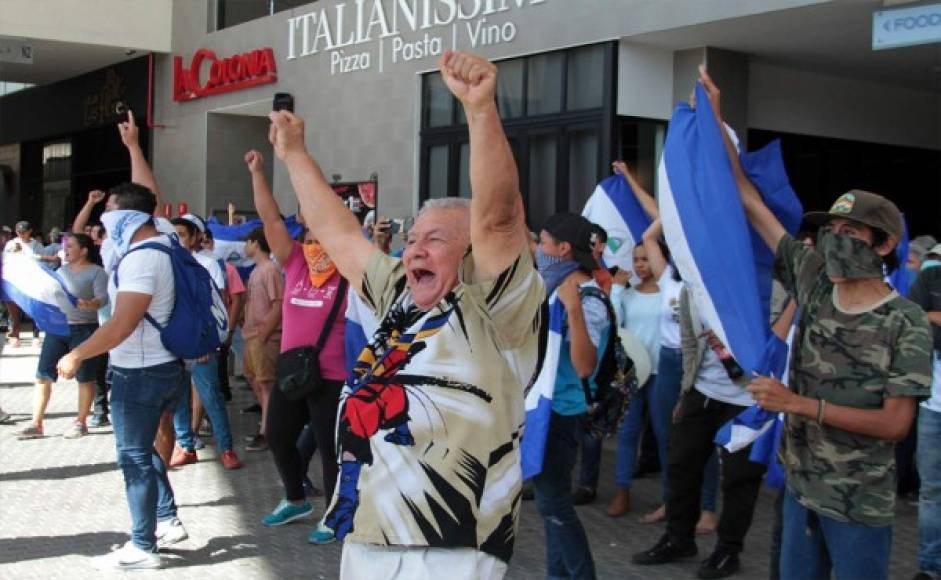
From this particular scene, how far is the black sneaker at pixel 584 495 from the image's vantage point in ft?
26.5

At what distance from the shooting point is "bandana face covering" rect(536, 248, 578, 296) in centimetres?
520

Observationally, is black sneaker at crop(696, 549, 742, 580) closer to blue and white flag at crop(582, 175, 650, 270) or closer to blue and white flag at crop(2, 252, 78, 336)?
blue and white flag at crop(582, 175, 650, 270)

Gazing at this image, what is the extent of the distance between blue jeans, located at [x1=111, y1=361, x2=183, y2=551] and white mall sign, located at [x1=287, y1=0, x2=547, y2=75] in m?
9.55

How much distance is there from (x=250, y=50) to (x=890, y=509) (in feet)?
58.3

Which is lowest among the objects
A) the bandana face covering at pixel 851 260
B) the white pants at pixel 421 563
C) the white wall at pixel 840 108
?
the white pants at pixel 421 563

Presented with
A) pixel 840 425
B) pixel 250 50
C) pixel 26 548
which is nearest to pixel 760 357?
pixel 840 425

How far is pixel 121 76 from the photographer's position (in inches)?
950

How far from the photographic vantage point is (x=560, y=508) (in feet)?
16.8

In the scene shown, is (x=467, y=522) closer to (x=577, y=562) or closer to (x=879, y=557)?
(x=879, y=557)

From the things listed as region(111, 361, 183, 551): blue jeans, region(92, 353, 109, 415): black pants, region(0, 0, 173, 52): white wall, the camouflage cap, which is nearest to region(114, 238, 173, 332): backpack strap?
region(111, 361, 183, 551): blue jeans

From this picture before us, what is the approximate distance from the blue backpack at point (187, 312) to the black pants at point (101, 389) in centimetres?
530

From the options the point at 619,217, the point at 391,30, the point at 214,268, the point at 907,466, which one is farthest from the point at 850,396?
the point at 391,30


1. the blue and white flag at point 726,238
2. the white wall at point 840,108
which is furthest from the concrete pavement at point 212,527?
the white wall at point 840,108

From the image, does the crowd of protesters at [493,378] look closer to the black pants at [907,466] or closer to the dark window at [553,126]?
the black pants at [907,466]
